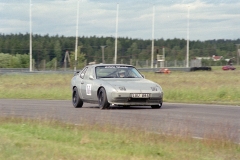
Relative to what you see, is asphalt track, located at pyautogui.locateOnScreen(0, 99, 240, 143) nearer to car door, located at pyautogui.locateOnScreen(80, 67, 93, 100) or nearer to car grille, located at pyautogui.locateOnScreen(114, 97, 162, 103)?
car grille, located at pyautogui.locateOnScreen(114, 97, 162, 103)

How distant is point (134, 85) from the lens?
18.4 metres

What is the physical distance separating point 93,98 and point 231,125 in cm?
642

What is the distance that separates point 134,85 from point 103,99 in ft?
3.37

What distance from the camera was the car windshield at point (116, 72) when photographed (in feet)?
64.5

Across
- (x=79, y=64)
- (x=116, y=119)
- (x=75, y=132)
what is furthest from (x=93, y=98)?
(x=79, y=64)

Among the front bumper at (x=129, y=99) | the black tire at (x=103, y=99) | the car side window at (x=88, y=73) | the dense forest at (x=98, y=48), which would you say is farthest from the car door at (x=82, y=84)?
the dense forest at (x=98, y=48)

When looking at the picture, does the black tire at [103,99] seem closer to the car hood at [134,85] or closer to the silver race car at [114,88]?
the silver race car at [114,88]

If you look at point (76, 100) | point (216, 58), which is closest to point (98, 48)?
point (216, 58)

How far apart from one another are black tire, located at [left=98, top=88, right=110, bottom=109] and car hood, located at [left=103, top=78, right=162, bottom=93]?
33 cm

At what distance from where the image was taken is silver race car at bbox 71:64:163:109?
18141mm

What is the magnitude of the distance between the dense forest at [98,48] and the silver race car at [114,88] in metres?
90.2

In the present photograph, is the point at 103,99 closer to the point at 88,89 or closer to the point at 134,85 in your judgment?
the point at 134,85

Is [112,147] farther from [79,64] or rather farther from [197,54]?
[197,54]

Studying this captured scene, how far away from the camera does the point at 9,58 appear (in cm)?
11175
